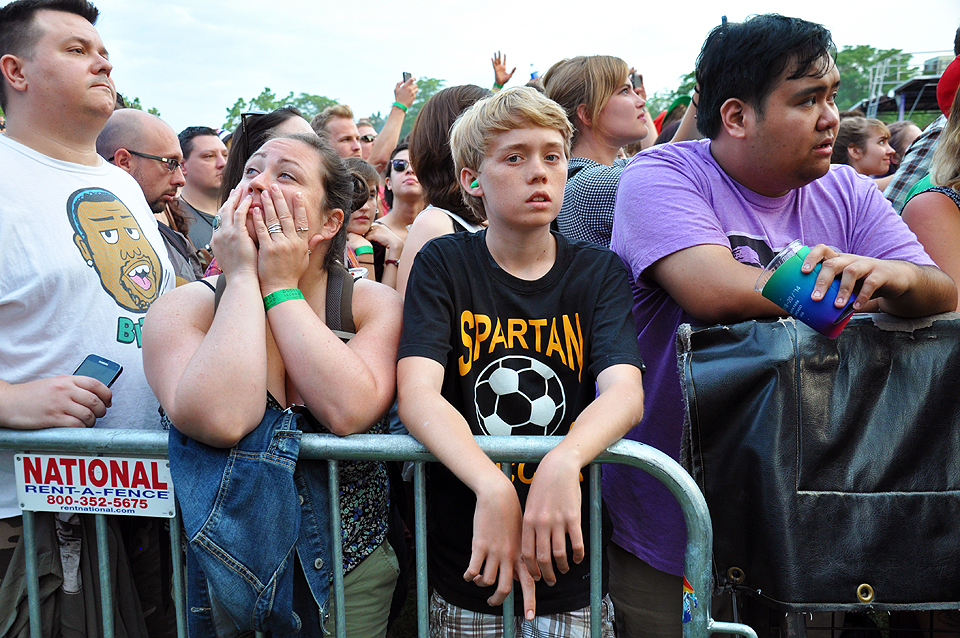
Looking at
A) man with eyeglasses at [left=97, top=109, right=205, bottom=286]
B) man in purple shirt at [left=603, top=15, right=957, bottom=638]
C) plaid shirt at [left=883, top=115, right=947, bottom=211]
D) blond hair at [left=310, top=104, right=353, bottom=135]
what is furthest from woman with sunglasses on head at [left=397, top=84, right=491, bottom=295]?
blond hair at [left=310, top=104, right=353, bottom=135]

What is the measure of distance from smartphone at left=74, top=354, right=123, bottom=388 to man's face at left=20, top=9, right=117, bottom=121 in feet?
3.01

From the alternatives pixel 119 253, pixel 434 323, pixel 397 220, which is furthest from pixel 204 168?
pixel 434 323

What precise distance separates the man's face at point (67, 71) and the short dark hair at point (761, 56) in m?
2.09

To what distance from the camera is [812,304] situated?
5.15 feet

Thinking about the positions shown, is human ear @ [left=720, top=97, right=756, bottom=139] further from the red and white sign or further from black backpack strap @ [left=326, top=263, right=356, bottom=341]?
the red and white sign

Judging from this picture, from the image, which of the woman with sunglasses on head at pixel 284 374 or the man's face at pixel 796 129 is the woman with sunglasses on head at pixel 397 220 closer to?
the woman with sunglasses on head at pixel 284 374

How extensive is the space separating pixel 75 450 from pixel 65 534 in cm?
33

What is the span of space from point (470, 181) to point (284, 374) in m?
0.85

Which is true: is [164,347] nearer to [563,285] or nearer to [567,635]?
[563,285]

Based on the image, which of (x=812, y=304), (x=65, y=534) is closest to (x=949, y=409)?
(x=812, y=304)

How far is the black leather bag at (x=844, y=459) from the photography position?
158 centimetres

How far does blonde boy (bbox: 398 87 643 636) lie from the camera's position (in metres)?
1.58

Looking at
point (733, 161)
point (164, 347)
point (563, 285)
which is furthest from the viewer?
point (733, 161)

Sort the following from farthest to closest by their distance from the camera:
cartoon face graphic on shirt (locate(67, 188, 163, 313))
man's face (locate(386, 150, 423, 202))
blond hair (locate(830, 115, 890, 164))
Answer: blond hair (locate(830, 115, 890, 164)) → man's face (locate(386, 150, 423, 202)) → cartoon face graphic on shirt (locate(67, 188, 163, 313))
